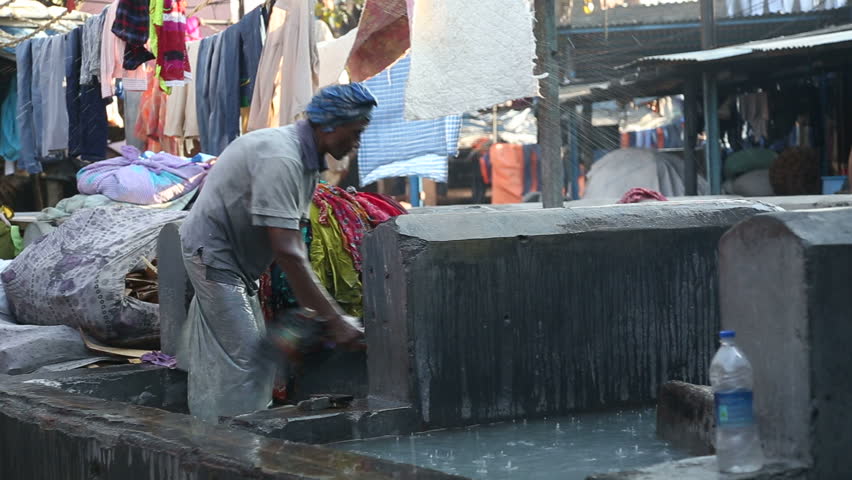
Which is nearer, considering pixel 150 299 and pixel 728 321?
pixel 728 321

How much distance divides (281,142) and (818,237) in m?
2.36

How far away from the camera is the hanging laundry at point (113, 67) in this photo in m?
9.82

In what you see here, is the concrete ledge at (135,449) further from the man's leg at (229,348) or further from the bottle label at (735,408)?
the bottle label at (735,408)

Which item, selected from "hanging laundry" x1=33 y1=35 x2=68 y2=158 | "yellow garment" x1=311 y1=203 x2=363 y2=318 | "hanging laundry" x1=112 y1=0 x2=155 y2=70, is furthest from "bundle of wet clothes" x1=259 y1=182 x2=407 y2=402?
"hanging laundry" x1=33 y1=35 x2=68 y2=158

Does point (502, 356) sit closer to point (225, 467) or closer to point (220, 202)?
point (220, 202)

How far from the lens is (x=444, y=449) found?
4418 millimetres

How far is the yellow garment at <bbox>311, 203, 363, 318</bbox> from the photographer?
5746 millimetres

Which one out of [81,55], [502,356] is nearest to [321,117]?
[502,356]

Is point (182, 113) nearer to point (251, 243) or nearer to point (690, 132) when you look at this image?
point (251, 243)

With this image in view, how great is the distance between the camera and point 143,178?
8.61 meters

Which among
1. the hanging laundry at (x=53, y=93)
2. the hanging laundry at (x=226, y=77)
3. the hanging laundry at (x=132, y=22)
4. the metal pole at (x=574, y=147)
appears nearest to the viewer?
the hanging laundry at (x=226, y=77)

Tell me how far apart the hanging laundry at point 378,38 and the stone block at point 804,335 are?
5.01m

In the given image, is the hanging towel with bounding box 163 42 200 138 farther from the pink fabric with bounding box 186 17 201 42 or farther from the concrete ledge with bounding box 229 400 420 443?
the concrete ledge with bounding box 229 400 420 443

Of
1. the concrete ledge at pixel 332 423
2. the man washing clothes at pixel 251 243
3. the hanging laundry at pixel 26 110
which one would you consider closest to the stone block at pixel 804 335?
the concrete ledge at pixel 332 423
